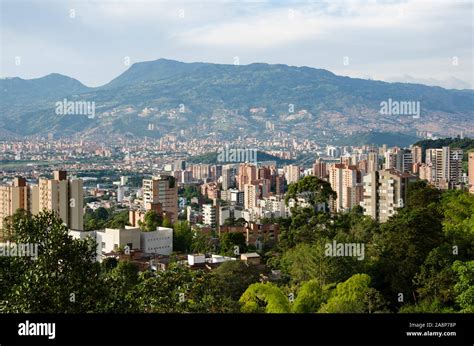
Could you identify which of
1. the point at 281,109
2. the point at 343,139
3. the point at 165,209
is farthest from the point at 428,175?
the point at 165,209

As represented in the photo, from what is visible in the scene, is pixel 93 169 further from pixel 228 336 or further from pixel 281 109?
pixel 228 336

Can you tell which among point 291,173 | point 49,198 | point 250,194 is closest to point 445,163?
point 291,173

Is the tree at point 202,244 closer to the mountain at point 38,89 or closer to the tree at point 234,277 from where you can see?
the tree at point 234,277

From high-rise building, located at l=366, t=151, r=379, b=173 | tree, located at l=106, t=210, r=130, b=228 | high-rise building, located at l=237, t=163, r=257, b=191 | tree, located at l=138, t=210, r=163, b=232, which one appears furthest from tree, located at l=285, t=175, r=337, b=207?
high-rise building, located at l=237, t=163, r=257, b=191

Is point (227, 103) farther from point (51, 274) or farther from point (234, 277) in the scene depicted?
point (51, 274)
